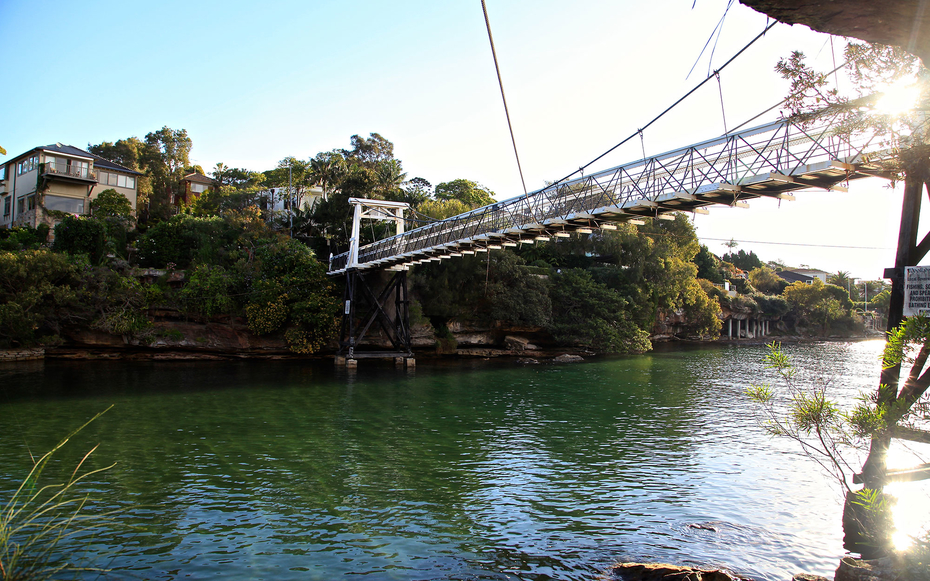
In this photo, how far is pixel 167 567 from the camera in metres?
6.96

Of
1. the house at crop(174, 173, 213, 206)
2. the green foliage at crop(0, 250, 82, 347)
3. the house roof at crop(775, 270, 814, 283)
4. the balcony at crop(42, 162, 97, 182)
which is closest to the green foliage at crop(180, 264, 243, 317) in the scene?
the green foliage at crop(0, 250, 82, 347)

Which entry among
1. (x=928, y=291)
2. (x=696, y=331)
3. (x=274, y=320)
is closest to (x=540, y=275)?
(x=274, y=320)

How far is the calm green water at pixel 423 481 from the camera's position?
7.52m

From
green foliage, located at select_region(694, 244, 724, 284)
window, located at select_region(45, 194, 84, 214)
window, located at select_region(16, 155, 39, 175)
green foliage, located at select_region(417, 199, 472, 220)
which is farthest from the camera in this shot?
green foliage, located at select_region(694, 244, 724, 284)

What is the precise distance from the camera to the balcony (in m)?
37.2

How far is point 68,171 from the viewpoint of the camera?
38.6 meters

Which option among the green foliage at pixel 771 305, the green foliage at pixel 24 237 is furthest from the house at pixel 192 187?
the green foliage at pixel 771 305

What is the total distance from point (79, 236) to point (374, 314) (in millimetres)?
17206

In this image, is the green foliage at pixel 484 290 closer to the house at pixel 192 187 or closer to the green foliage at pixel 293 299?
the green foliage at pixel 293 299

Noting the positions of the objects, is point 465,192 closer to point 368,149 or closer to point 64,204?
point 368,149

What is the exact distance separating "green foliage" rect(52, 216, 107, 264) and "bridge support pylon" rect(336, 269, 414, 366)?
14.7 meters

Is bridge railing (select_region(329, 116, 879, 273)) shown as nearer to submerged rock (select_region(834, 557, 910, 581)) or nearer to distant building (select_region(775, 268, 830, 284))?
submerged rock (select_region(834, 557, 910, 581))

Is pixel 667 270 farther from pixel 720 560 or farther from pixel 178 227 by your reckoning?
pixel 720 560

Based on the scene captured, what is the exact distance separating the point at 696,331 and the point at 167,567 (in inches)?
2187
